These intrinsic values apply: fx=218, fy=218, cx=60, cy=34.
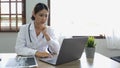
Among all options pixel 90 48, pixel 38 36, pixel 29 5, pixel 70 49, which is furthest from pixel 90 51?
pixel 29 5

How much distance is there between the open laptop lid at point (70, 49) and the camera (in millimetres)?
1550

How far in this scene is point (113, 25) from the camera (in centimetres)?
374

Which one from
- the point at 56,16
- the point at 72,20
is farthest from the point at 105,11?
the point at 56,16

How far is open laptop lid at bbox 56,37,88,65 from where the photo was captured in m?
1.55

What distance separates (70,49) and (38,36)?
2.39 ft

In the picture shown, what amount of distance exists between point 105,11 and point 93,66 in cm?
227

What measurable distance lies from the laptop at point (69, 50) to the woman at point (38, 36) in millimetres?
446

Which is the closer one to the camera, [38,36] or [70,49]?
[70,49]

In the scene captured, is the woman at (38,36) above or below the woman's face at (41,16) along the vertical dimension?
below

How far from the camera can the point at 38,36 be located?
2277 millimetres

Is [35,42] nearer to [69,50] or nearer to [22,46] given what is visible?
[22,46]

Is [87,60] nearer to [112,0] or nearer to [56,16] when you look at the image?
[56,16]

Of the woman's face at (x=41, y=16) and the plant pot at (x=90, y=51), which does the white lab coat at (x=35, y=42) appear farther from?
the plant pot at (x=90, y=51)

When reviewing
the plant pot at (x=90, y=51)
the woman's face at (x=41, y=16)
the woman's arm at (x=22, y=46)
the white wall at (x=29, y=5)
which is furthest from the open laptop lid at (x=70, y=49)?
the white wall at (x=29, y=5)
